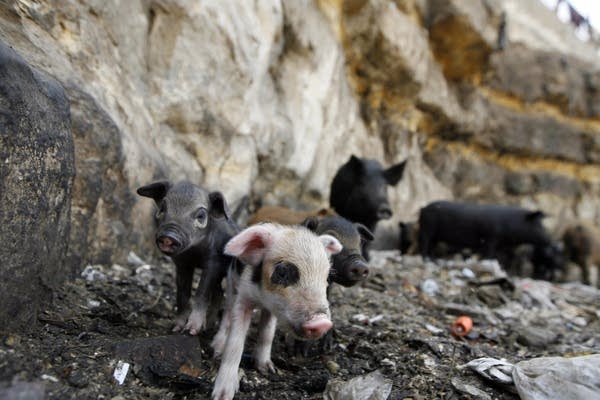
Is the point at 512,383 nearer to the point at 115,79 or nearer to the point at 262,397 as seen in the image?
the point at 262,397

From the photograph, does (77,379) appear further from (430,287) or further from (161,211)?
(430,287)

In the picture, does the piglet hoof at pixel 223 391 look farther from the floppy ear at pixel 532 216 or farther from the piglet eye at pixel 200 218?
the floppy ear at pixel 532 216

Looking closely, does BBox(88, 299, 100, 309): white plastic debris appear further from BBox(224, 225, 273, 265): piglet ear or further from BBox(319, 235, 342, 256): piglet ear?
BBox(319, 235, 342, 256): piglet ear

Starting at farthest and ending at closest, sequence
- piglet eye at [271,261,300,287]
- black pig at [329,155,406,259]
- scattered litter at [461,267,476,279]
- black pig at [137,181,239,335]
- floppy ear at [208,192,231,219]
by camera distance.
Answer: scattered litter at [461,267,476,279] → black pig at [329,155,406,259] → floppy ear at [208,192,231,219] → black pig at [137,181,239,335] → piglet eye at [271,261,300,287]

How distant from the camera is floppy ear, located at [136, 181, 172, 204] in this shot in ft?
11.0

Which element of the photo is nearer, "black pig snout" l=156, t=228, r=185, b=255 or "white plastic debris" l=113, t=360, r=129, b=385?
"white plastic debris" l=113, t=360, r=129, b=385

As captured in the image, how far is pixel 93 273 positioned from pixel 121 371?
1.62 m

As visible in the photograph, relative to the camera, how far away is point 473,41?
11680 millimetres

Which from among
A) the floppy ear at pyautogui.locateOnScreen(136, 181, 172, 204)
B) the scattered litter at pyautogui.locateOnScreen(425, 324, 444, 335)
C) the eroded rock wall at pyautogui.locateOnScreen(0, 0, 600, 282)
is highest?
the eroded rock wall at pyautogui.locateOnScreen(0, 0, 600, 282)

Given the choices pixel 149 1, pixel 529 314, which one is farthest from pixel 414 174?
pixel 149 1

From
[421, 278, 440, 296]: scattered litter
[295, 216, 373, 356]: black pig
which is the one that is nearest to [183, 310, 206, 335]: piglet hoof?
[295, 216, 373, 356]: black pig

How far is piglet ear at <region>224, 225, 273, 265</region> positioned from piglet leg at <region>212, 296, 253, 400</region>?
26 centimetres

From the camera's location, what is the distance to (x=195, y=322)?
10.3 ft

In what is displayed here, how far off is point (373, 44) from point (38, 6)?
745 centimetres
